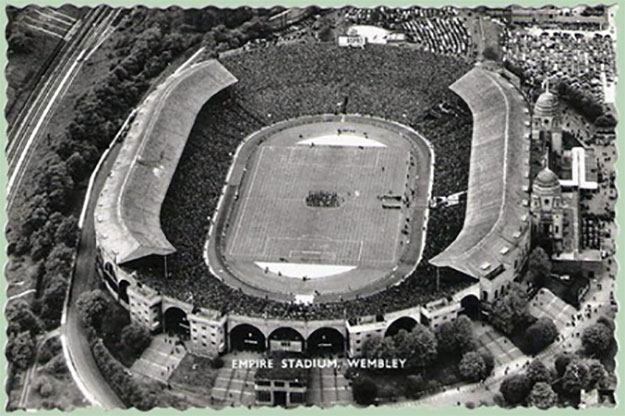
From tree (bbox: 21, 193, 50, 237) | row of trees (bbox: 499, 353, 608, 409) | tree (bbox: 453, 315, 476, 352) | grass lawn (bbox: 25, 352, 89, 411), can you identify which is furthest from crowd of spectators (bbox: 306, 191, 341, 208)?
grass lawn (bbox: 25, 352, 89, 411)

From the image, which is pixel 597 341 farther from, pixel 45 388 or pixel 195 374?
pixel 45 388

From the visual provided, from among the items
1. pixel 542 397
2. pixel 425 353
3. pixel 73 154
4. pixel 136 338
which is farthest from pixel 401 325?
pixel 73 154

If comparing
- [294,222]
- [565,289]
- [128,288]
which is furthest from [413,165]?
[128,288]

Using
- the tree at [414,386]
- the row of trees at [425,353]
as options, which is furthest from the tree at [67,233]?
the tree at [414,386]

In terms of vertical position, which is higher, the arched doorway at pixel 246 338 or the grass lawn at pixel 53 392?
the arched doorway at pixel 246 338

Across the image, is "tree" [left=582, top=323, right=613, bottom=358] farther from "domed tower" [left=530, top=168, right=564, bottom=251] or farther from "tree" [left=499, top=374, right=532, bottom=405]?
"domed tower" [left=530, top=168, right=564, bottom=251]

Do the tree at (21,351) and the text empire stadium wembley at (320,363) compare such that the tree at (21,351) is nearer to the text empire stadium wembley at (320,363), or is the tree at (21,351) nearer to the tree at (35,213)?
the tree at (35,213)

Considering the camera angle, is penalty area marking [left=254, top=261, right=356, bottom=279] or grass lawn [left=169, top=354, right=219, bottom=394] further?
penalty area marking [left=254, top=261, right=356, bottom=279]
